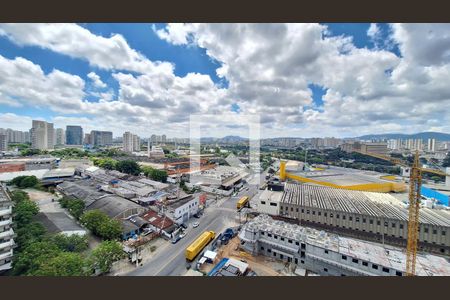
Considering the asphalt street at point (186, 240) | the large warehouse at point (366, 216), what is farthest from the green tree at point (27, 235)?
the large warehouse at point (366, 216)

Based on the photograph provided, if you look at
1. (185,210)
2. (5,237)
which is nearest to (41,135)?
(5,237)

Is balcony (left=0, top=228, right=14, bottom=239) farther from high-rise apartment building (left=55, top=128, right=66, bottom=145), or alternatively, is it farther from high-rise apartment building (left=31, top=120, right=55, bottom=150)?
high-rise apartment building (left=55, top=128, right=66, bottom=145)

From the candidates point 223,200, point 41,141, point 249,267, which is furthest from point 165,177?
point 41,141

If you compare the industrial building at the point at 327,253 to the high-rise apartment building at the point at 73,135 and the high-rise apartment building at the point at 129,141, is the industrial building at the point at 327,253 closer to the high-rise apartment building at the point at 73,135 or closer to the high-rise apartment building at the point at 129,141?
the high-rise apartment building at the point at 129,141

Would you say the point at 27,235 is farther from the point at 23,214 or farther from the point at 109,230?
the point at 109,230

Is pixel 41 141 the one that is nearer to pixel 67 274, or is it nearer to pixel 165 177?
pixel 165 177

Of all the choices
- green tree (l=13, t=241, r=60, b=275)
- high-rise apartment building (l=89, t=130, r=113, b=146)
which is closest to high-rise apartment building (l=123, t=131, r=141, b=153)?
high-rise apartment building (l=89, t=130, r=113, b=146)
